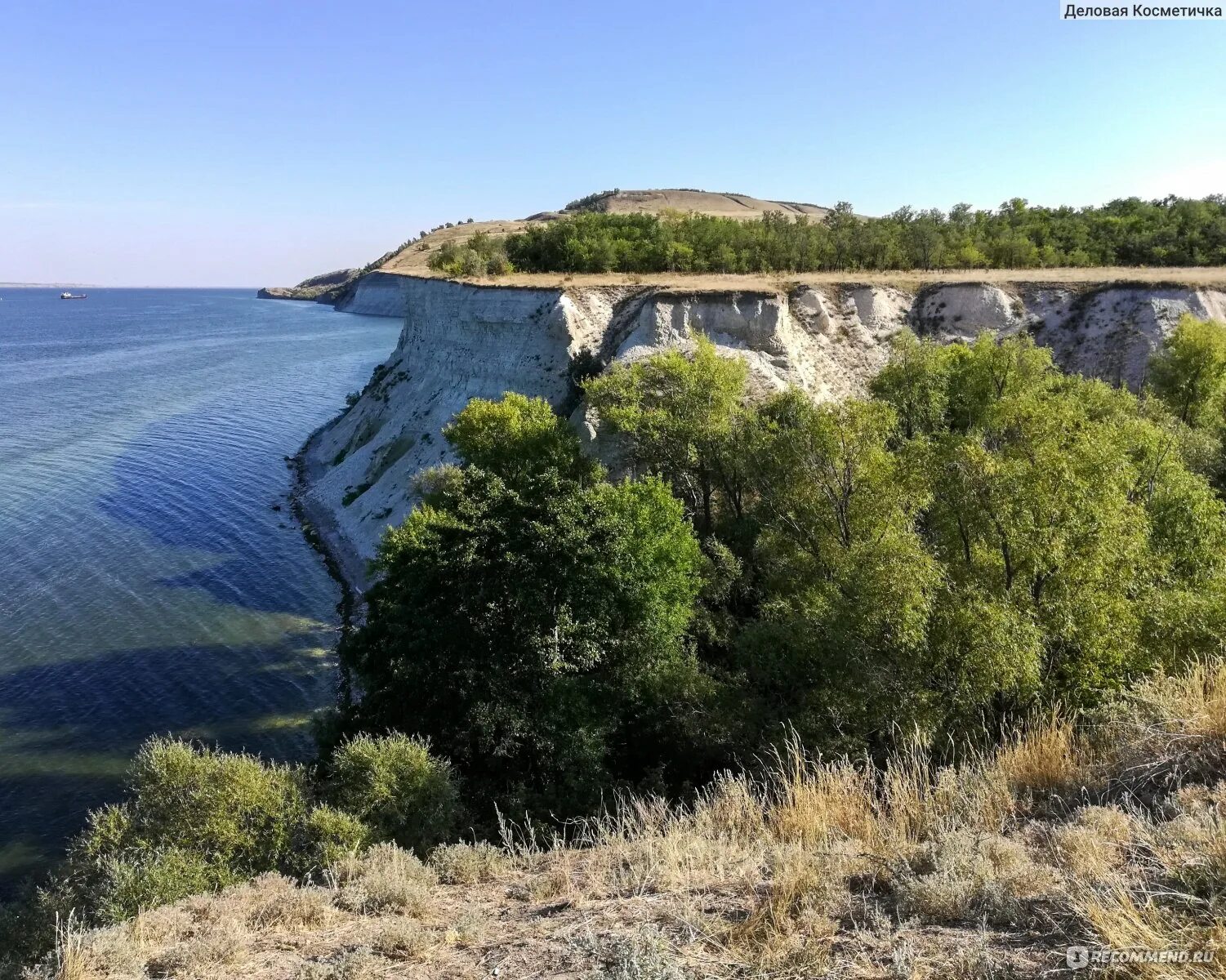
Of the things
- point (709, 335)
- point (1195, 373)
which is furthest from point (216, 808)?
point (1195, 373)

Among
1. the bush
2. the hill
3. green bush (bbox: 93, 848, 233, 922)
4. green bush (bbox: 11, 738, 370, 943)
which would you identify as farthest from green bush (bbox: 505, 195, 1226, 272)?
the hill

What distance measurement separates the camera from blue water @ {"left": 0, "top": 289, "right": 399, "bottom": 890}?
22.3 m

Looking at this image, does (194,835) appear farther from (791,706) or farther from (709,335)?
(709,335)

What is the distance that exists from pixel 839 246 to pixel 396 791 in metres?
43.4

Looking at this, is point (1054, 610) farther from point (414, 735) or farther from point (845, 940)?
point (414, 735)

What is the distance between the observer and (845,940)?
236 inches

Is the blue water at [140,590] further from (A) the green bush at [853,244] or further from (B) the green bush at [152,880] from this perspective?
(A) the green bush at [853,244]

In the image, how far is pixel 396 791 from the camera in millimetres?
13211

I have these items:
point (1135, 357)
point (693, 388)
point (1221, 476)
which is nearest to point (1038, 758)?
point (693, 388)

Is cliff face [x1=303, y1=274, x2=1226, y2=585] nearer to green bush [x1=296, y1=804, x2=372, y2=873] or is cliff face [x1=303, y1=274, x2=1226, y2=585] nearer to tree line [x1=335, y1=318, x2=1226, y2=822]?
tree line [x1=335, y1=318, x2=1226, y2=822]

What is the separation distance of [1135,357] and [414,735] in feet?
127

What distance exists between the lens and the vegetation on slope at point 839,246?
1745 inches

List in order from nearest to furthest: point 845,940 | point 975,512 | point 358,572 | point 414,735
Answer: point 845,940 < point 975,512 < point 414,735 < point 358,572

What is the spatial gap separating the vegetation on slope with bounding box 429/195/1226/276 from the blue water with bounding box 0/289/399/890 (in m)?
22.4
